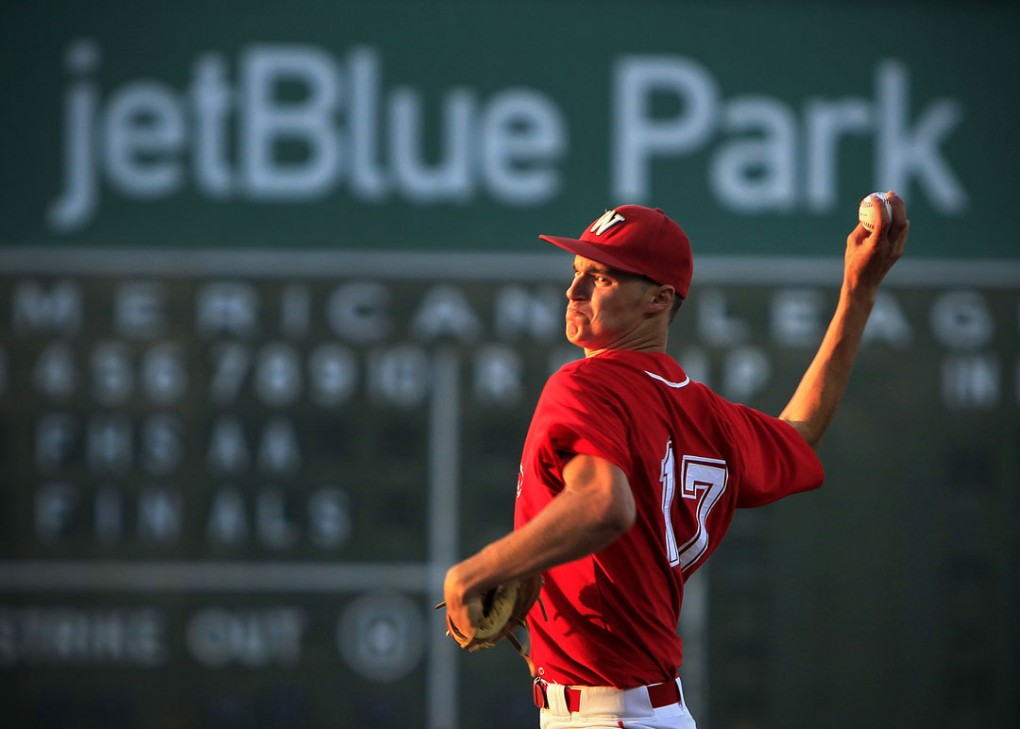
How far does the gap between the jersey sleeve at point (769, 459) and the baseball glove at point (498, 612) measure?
359 millimetres

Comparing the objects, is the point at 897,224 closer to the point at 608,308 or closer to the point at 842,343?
the point at 842,343

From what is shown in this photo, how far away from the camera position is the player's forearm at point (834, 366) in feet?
6.56

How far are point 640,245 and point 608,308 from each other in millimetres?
93

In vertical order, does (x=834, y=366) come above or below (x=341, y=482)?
above

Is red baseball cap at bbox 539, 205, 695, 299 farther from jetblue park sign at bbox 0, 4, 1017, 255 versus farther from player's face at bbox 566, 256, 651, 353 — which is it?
jetblue park sign at bbox 0, 4, 1017, 255

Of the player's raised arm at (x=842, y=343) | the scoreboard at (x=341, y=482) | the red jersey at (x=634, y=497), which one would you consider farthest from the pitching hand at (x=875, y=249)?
the scoreboard at (x=341, y=482)

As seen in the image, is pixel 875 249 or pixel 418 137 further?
pixel 418 137

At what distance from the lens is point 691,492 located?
1707mm

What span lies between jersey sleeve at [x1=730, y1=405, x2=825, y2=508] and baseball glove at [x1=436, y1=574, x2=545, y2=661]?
359mm

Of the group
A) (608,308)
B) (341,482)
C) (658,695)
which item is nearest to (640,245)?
(608,308)

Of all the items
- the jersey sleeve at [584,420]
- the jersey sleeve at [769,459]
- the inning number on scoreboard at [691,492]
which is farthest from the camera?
the jersey sleeve at [769,459]

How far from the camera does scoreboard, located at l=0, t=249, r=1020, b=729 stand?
3.68 metres

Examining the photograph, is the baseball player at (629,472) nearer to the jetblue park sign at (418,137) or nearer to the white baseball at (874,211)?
the white baseball at (874,211)

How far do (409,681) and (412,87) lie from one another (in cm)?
175
